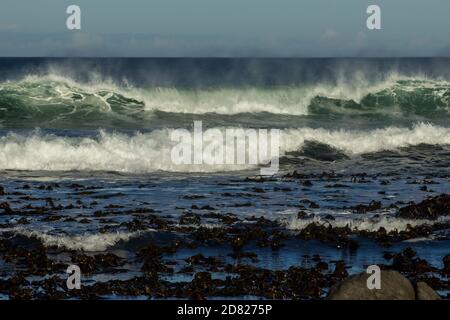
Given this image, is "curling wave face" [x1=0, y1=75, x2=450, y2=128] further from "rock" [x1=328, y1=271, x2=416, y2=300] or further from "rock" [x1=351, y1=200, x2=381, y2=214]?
"rock" [x1=328, y1=271, x2=416, y2=300]

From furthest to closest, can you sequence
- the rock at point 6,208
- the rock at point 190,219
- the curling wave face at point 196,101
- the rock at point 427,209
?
the curling wave face at point 196,101 → the rock at point 6,208 → the rock at point 427,209 → the rock at point 190,219

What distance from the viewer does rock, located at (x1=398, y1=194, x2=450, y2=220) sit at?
15.6 meters

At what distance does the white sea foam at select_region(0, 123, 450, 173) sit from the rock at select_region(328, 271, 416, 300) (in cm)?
1402

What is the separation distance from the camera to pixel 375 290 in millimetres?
8680

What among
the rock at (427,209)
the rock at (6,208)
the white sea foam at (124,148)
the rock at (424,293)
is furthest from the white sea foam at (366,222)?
the white sea foam at (124,148)

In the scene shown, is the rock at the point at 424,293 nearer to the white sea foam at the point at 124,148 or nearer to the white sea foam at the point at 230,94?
the white sea foam at the point at 124,148

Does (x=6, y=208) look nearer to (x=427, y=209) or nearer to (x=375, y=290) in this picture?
(x=427, y=209)

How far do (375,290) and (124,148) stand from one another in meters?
16.8

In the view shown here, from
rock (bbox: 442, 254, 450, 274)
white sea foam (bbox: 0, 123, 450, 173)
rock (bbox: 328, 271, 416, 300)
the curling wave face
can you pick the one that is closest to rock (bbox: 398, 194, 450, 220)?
rock (bbox: 442, 254, 450, 274)

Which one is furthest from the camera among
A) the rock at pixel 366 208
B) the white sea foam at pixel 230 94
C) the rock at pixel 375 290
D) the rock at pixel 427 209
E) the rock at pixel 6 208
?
the white sea foam at pixel 230 94
